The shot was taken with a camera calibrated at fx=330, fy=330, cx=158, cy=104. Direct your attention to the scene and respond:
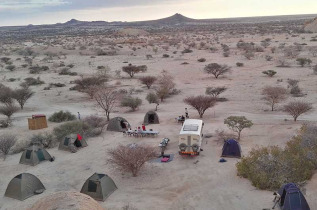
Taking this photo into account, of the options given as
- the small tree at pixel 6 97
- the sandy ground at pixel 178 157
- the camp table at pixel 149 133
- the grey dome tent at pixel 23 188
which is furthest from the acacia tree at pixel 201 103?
the small tree at pixel 6 97

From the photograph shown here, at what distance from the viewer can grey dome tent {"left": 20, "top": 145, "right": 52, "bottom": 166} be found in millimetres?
A: 18908

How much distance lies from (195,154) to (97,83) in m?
21.5

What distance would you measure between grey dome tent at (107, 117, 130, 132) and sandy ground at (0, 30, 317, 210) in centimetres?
63

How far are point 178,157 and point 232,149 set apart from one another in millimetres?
3076

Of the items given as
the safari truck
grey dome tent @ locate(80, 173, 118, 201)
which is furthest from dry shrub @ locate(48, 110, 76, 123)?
grey dome tent @ locate(80, 173, 118, 201)

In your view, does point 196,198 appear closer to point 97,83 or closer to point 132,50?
point 97,83

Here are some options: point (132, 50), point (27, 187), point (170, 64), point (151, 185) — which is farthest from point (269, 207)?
point (132, 50)

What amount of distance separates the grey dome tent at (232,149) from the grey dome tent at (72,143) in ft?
29.8

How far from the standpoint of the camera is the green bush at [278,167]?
14.7 metres

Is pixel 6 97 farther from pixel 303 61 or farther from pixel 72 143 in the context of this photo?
pixel 303 61

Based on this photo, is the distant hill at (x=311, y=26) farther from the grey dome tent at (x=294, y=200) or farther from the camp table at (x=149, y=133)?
the grey dome tent at (x=294, y=200)

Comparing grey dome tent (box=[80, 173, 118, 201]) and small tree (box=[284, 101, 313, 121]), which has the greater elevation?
small tree (box=[284, 101, 313, 121])

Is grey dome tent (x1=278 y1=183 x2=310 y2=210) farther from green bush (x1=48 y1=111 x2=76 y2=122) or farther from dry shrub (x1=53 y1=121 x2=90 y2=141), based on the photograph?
green bush (x1=48 y1=111 x2=76 y2=122)

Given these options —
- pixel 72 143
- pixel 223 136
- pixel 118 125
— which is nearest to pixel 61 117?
pixel 118 125
